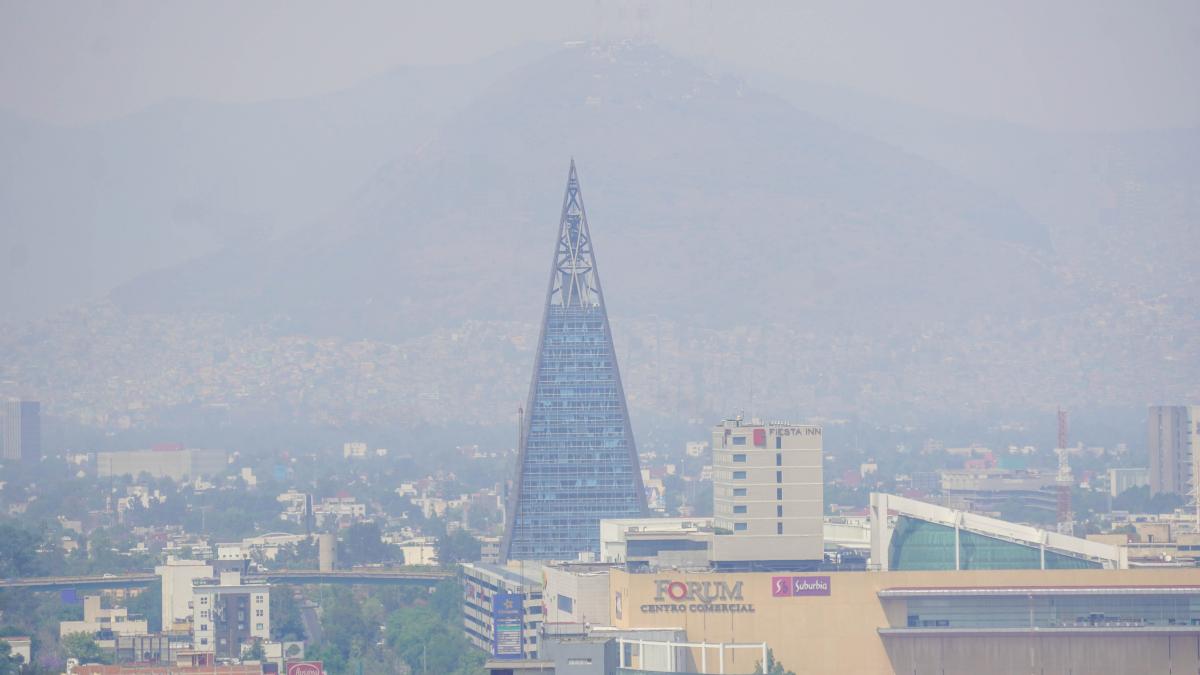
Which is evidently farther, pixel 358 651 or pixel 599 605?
pixel 358 651

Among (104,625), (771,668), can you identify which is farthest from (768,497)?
(104,625)

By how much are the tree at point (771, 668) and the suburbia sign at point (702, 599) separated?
6.04ft

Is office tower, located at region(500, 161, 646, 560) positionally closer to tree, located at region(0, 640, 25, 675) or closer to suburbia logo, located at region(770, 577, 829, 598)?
tree, located at region(0, 640, 25, 675)

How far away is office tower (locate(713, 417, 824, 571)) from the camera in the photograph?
87688 millimetres

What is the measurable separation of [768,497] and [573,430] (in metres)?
65.4

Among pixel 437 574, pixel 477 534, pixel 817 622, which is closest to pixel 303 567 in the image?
pixel 437 574

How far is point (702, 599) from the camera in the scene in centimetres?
8269

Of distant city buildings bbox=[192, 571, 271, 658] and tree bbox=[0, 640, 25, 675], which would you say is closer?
tree bbox=[0, 640, 25, 675]

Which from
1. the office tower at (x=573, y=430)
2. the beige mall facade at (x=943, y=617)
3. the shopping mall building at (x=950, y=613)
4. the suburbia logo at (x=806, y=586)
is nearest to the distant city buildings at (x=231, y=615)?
the shopping mall building at (x=950, y=613)

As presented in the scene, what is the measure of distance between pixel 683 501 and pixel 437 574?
56.3m

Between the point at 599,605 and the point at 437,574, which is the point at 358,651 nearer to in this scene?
the point at 599,605

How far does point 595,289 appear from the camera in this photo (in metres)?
158

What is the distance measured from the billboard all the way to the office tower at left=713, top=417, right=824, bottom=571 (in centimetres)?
867

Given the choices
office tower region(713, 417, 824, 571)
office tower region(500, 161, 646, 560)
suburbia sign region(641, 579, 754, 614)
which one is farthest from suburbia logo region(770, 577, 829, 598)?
office tower region(500, 161, 646, 560)
